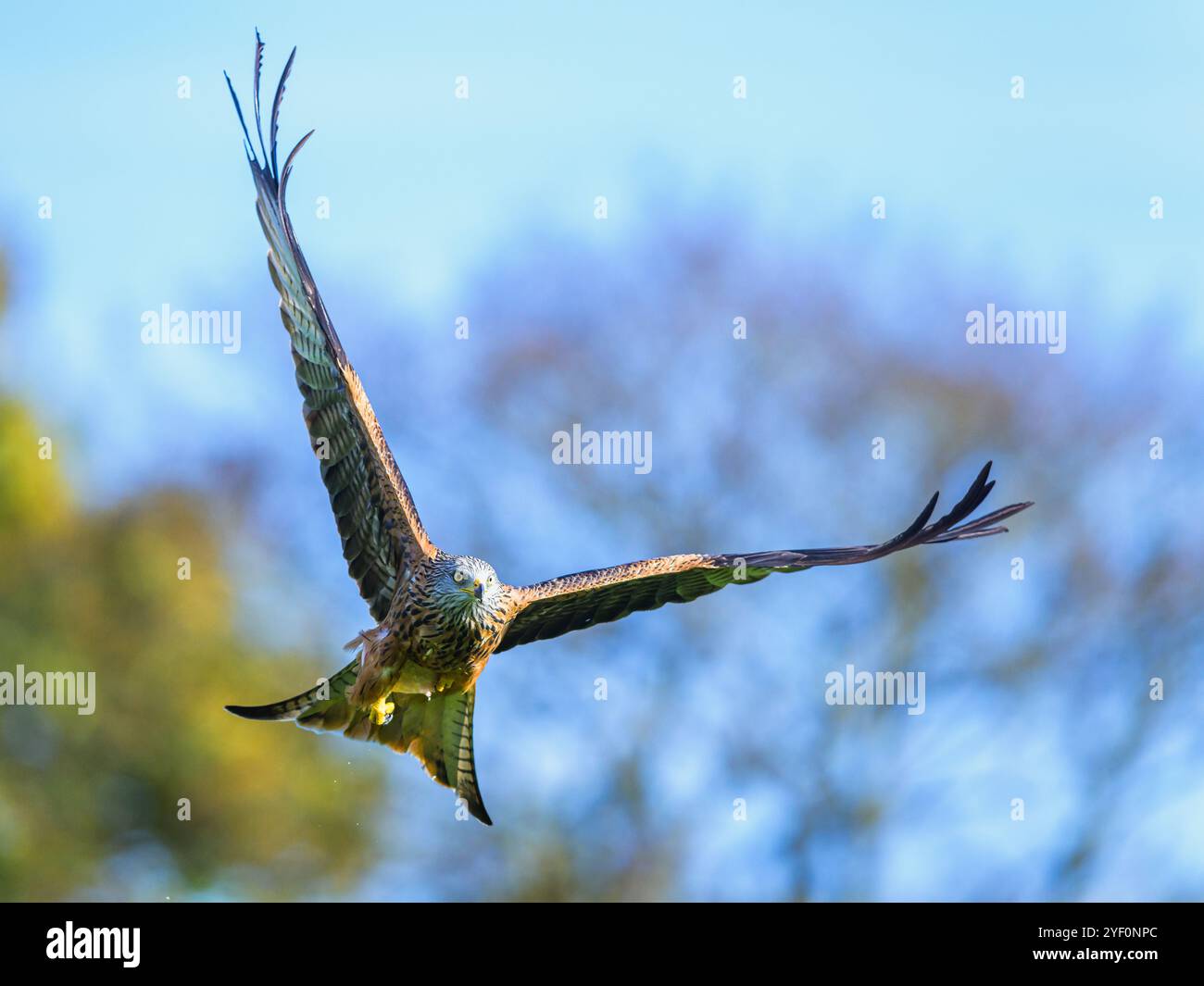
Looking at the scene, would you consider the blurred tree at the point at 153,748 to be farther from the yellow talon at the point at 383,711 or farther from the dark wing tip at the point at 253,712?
the dark wing tip at the point at 253,712

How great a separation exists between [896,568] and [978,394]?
3.13 m

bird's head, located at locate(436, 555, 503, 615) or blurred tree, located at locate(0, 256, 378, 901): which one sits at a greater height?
bird's head, located at locate(436, 555, 503, 615)

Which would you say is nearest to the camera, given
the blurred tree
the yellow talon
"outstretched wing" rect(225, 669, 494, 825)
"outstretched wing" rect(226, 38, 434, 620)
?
"outstretched wing" rect(226, 38, 434, 620)

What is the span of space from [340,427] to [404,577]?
2.74 feet

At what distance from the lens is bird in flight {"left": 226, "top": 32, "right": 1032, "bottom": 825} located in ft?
28.2

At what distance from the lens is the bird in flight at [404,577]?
8.59 metres

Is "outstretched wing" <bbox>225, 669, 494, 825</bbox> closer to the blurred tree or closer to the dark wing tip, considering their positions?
the dark wing tip

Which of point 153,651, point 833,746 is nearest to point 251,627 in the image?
point 153,651

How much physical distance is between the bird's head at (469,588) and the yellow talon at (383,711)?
0.77m

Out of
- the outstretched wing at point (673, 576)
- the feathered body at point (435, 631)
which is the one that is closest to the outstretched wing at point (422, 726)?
the feathered body at point (435, 631)

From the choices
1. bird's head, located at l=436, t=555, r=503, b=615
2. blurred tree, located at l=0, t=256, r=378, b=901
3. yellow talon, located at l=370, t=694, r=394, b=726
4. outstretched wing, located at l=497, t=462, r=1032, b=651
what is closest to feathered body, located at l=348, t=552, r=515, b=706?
bird's head, located at l=436, t=555, r=503, b=615

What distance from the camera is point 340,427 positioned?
8883mm

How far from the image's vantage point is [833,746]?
2048 cm
